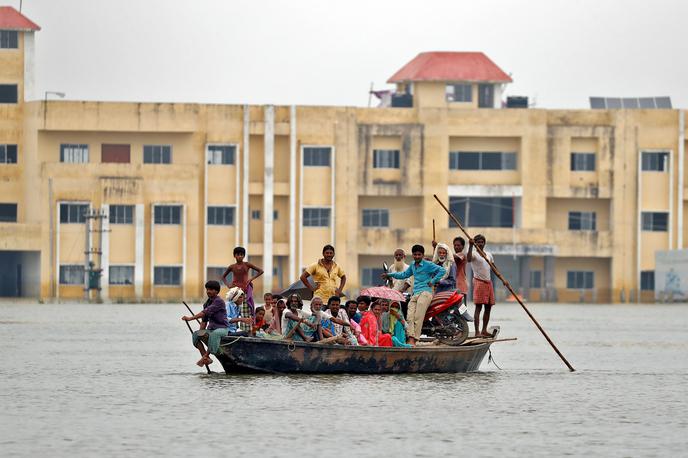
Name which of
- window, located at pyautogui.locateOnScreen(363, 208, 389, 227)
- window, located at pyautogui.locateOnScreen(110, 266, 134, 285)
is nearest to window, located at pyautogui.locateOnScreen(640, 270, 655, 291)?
window, located at pyautogui.locateOnScreen(363, 208, 389, 227)

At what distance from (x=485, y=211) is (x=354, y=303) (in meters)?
60.4

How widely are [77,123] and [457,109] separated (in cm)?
1995

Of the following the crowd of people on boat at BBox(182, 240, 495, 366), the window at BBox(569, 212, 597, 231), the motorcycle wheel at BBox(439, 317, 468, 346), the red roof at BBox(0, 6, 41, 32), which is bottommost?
the motorcycle wheel at BBox(439, 317, 468, 346)

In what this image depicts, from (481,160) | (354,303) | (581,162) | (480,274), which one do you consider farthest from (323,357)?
(581,162)

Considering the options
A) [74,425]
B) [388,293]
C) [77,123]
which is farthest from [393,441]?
[77,123]

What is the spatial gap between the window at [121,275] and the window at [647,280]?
27147 mm

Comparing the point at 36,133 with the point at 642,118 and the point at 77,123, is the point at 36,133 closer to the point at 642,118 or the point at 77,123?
the point at 77,123

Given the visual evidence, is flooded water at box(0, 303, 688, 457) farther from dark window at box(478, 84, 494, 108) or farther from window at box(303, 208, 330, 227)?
dark window at box(478, 84, 494, 108)

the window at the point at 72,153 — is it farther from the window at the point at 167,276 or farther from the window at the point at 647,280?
the window at the point at 647,280

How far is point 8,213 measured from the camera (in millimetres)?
86125

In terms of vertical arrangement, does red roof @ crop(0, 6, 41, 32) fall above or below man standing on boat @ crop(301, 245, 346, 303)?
above

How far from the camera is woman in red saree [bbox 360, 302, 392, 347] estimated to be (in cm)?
2902

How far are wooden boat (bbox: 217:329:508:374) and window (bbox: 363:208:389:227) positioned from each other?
59.4m

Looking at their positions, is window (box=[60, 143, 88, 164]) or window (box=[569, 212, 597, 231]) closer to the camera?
window (box=[60, 143, 88, 164])
